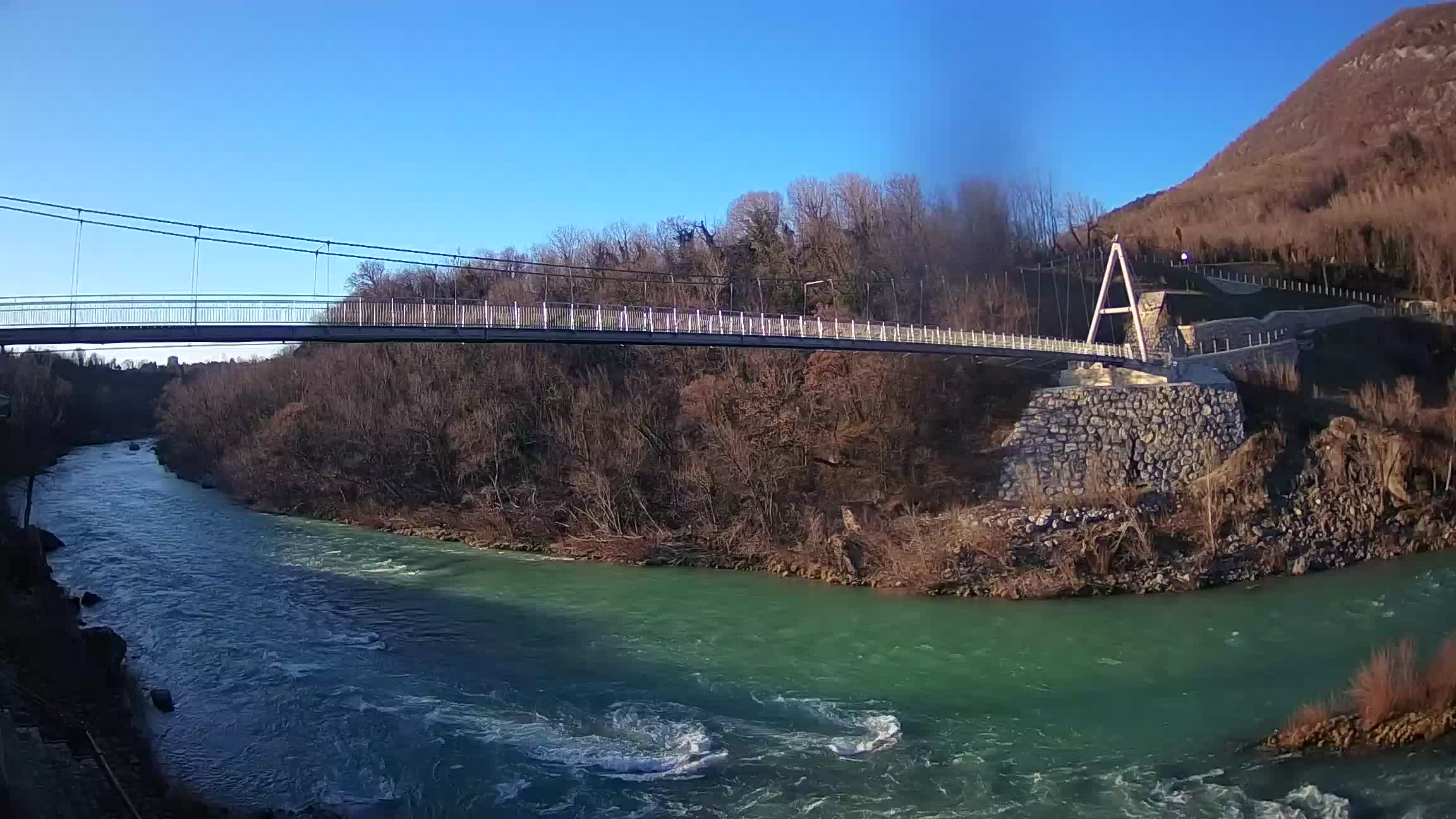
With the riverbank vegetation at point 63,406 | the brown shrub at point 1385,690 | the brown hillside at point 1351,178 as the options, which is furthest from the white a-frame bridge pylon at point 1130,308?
the riverbank vegetation at point 63,406

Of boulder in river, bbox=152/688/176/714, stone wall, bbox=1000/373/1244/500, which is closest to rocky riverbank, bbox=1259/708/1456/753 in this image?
stone wall, bbox=1000/373/1244/500

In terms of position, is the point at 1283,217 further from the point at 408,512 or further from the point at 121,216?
the point at 121,216

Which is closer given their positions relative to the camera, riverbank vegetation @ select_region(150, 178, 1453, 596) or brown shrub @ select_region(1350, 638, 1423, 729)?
brown shrub @ select_region(1350, 638, 1423, 729)

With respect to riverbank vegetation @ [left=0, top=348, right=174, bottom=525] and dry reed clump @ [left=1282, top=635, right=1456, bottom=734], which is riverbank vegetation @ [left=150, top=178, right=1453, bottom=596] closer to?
riverbank vegetation @ [left=0, top=348, right=174, bottom=525]

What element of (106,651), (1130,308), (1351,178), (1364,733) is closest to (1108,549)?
(1130,308)

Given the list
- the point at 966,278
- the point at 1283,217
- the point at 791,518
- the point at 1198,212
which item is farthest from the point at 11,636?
the point at 1198,212

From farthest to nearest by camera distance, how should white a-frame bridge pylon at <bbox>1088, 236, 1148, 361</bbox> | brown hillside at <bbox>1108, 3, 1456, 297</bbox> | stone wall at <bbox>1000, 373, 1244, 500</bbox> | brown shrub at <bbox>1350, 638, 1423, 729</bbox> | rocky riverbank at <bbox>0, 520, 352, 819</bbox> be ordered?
brown hillside at <bbox>1108, 3, 1456, 297</bbox>
white a-frame bridge pylon at <bbox>1088, 236, 1148, 361</bbox>
stone wall at <bbox>1000, 373, 1244, 500</bbox>
brown shrub at <bbox>1350, 638, 1423, 729</bbox>
rocky riverbank at <bbox>0, 520, 352, 819</bbox>
